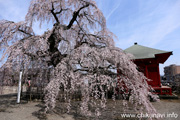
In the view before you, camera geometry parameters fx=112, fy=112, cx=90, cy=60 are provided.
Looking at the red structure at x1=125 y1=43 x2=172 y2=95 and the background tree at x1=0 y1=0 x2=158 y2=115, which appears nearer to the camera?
the background tree at x1=0 y1=0 x2=158 y2=115

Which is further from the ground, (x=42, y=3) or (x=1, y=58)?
(x=42, y=3)

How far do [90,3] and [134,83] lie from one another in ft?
14.2

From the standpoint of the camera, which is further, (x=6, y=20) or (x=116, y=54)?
(x=6, y=20)

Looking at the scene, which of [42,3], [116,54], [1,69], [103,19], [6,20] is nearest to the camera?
[1,69]

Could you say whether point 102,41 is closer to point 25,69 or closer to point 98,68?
point 98,68

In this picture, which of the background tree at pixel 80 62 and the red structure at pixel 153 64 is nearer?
the background tree at pixel 80 62

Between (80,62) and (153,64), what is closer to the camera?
(80,62)

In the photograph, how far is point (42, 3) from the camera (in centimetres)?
519

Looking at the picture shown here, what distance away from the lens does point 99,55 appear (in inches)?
175

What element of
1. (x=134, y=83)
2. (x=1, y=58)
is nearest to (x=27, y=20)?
(x=1, y=58)

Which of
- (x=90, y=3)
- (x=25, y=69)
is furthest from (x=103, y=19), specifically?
(x=25, y=69)

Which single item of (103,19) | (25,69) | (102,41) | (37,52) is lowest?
(25,69)

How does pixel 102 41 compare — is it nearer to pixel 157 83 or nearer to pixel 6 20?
pixel 6 20

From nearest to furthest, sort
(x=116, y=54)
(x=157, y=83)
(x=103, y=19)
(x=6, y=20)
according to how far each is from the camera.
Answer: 1. (x=116, y=54)
2. (x=6, y=20)
3. (x=103, y=19)
4. (x=157, y=83)
